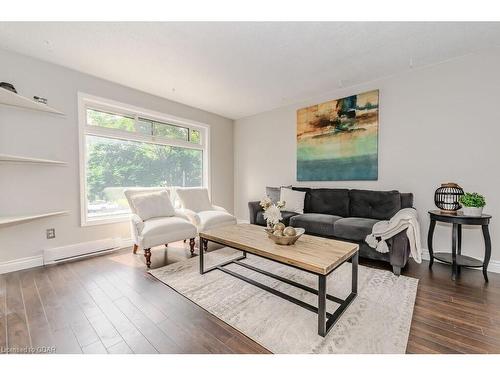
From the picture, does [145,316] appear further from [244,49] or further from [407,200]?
[407,200]

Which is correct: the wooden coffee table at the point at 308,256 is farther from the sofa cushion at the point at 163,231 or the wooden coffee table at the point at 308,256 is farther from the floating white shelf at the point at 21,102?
the floating white shelf at the point at 21,102

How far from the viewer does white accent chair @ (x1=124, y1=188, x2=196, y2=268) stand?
8.58 feet

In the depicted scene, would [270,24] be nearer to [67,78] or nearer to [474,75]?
[474,75]

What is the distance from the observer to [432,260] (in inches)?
102

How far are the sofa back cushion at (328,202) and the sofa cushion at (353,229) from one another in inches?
19.2

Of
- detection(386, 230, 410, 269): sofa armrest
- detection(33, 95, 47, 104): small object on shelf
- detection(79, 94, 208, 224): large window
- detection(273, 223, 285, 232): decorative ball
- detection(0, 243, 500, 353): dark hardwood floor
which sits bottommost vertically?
detection(0, 243, 500, 353): dark hardwood floor

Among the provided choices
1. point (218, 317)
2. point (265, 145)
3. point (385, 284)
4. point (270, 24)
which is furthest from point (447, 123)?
point (218, 317)

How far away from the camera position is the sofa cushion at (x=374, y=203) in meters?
2.87

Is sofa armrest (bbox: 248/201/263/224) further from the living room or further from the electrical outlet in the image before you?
the electrical outlet

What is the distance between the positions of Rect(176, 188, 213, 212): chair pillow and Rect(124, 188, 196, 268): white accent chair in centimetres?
20

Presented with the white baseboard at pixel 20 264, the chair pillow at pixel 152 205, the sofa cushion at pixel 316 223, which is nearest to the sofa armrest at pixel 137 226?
the chair pillow at pixel 152 205

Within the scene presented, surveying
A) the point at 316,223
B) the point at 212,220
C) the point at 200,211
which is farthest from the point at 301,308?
the point at 200,211

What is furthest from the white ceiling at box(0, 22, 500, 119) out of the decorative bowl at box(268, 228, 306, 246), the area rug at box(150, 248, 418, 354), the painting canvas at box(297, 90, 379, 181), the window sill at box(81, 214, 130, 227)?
the area rug at box(150, 248, 418, 354)

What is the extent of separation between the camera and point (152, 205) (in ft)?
10.1
